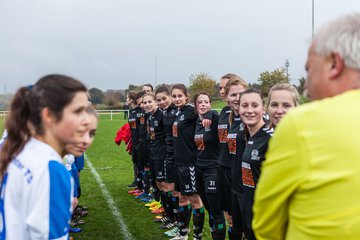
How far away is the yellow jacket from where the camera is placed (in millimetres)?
1261


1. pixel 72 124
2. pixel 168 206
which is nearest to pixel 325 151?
pixel 72 124

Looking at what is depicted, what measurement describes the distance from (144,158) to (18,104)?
675 cm

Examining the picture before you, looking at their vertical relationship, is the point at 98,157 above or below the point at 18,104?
below

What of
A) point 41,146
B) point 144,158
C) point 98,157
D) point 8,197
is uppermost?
point 41,146

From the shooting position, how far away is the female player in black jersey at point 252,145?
3.58 m

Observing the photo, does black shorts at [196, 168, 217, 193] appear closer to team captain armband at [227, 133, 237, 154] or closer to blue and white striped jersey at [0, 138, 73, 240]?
team captain armband at [227, 133, 237, 154]

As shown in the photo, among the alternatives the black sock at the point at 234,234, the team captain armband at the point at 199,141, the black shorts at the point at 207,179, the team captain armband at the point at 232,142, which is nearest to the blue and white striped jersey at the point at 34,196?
the team captain armband at the point at 232,142

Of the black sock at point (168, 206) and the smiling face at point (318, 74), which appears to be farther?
the black sock at point (168, 206)

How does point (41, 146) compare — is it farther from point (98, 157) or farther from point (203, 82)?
point (203, 82)

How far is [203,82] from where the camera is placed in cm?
6044

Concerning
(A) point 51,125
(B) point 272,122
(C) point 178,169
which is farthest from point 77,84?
(C) point 178,169

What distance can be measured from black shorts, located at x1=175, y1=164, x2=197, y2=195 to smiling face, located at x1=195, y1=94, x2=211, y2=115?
2.72 ft

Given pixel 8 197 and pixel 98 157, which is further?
pixel 98 157

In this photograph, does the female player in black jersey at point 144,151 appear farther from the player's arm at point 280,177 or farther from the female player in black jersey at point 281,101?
the player's arm at point 280,177
